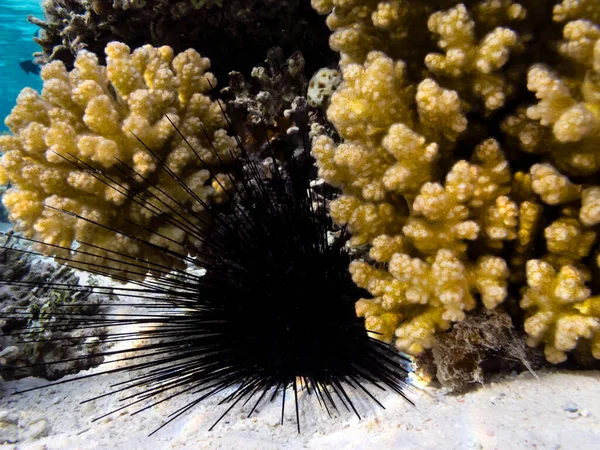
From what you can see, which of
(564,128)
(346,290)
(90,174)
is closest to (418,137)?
(564,128)

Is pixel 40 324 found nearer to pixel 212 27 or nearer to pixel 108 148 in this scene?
pixel 108 148

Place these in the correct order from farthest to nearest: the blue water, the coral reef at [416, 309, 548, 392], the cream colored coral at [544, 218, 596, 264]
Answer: the blue water < the coral reef at [416, 309, 548, 392] < the cream colored coral at [544, 218, 596, 264]

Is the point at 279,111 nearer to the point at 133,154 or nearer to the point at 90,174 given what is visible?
the point at 133,154

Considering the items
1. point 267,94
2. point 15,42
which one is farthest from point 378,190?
point 15,42

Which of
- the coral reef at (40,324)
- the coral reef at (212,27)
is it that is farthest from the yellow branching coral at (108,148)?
the coral reef at (212,27)

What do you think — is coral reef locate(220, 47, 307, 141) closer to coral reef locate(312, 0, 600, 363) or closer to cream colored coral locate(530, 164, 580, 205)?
coral reef locate(312, 0, 600, 363)

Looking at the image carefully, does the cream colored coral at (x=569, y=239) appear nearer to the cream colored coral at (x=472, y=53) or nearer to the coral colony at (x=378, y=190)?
the coral colony at (x=378, y=190)

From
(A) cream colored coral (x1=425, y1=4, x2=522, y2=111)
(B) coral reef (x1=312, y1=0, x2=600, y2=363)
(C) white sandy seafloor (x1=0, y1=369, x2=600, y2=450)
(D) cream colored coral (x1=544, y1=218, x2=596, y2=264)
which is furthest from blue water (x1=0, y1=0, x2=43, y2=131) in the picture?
(D) cream colored coral (x1=544, y1=218, x2=596, y2=264)
